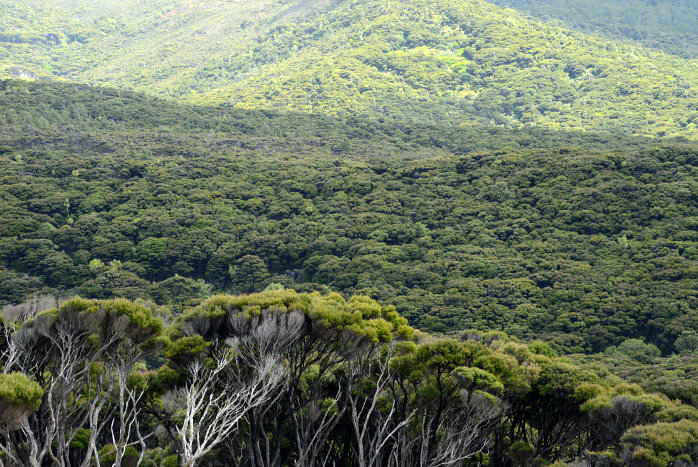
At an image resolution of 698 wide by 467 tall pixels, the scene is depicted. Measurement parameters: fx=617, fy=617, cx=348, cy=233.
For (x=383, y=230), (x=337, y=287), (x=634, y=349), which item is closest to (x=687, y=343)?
(x=634, y=349)

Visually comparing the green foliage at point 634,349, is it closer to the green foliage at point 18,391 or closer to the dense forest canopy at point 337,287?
the dense forest canopy at point 337,287

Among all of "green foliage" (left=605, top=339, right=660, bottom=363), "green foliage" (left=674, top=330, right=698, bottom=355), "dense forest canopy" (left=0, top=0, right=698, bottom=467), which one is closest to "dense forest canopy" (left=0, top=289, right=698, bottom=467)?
"dense forest canopy" (left=0, top=0, right=698, bottom=467)

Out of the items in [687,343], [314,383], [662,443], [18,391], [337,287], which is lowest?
[337,287]

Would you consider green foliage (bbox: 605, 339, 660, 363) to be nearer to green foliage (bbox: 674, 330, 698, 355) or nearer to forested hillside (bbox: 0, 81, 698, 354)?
forested hillside (bbox: 0, 81, 698, 354)

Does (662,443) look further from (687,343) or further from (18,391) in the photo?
(687,343)

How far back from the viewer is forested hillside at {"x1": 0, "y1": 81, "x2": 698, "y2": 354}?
51094mm

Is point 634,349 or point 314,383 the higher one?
point 314,383

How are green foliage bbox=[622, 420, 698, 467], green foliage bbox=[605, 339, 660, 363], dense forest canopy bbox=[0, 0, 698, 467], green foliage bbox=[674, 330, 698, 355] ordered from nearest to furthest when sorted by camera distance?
green foliage bbox=[622, 420, 698, 467] < dense forest canopy bbox=[0, 0, 698, 467] < green foliage bbox=[674, 330, 698, 355] < green foliage bbox=[605, 339, 660, 363]

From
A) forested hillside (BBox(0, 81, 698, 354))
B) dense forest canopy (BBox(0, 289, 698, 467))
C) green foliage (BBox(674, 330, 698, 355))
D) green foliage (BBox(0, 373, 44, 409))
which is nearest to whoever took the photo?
green foliage (BBox(0, 373, 44, 409))

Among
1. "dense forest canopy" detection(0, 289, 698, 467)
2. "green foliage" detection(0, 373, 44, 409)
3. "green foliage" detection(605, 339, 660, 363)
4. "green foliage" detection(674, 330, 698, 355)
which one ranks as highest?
"green foliage" detection(0, 373, 44, 409)

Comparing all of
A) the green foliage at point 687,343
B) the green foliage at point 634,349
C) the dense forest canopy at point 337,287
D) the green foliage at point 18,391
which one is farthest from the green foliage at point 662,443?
the green foliage at point 687,343

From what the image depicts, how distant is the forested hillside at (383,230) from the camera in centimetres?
5109

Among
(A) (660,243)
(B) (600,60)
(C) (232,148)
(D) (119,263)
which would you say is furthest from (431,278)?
(B) (600,60)

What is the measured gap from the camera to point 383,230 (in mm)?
71188
